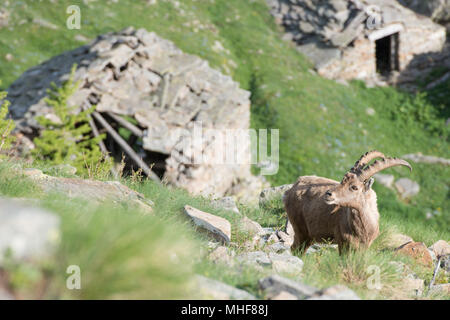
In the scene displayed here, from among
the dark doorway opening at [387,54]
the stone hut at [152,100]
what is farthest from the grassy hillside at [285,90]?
the stone hut at [152,100]

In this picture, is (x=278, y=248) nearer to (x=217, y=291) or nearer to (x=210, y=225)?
(x=210, y=225)

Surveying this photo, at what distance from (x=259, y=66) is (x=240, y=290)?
67.9 ft

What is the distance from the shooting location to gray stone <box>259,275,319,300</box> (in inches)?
156

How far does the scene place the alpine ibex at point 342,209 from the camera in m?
5.82

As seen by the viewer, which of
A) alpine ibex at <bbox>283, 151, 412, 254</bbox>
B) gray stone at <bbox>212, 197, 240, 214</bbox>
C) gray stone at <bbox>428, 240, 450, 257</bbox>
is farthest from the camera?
gray stone at <bbox>212, 197, 240, 214</bbox>

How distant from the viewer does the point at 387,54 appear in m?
26.7

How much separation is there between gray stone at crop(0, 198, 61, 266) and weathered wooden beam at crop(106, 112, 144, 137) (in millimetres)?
12205

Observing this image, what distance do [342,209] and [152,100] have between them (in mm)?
11236

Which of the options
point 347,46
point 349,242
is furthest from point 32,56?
point 349,242

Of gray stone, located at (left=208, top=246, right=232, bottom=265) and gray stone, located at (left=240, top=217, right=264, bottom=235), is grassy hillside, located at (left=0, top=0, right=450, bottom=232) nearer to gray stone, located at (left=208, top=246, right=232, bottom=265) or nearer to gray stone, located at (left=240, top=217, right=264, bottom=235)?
gray stone, located at (left=240, top=217, right=264, bottom=235)

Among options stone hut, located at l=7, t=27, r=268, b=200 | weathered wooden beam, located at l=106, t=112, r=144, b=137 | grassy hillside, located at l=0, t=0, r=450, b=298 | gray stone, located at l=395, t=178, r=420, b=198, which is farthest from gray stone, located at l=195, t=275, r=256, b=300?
gray stone, located at l=395, t=178, r=420, b=198

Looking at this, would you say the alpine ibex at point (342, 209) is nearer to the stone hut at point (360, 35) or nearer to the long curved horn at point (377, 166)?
the long curved horn at point (377, 166)

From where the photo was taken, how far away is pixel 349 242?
6.03m
